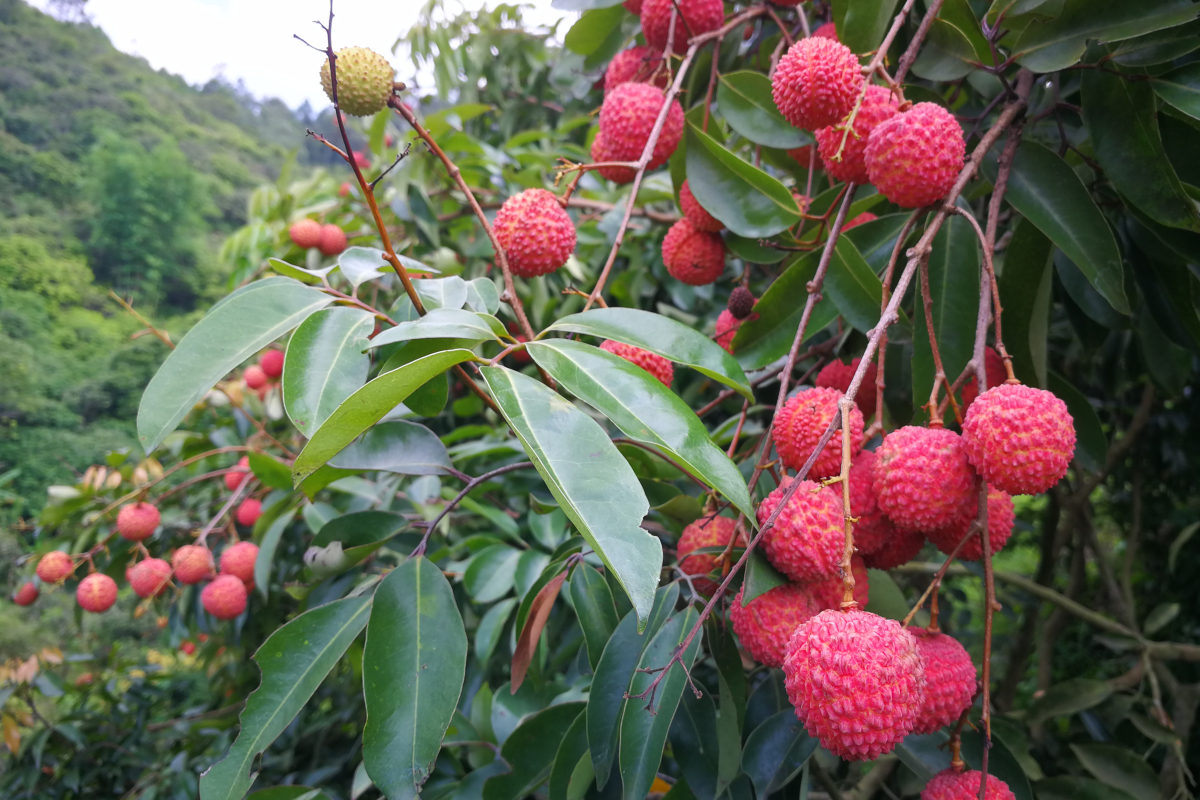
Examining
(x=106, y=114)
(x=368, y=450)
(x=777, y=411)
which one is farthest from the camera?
(x=106, y=114)

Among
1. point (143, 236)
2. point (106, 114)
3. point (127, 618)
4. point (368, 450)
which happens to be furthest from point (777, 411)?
point (106, 114)

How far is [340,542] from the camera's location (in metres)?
0.72

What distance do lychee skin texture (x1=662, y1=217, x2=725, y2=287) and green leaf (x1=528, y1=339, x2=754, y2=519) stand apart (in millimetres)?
343

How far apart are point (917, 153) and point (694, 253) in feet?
0.96

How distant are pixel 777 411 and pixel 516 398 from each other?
0.22 meters

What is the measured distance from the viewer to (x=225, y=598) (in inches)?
48.2

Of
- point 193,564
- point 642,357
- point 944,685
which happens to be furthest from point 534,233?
point 193,564

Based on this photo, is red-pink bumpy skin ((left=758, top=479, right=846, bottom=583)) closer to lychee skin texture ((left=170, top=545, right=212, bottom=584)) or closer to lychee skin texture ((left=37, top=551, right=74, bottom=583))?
lychee skin texture ((left=170, top=545, right=212, bottom=584))

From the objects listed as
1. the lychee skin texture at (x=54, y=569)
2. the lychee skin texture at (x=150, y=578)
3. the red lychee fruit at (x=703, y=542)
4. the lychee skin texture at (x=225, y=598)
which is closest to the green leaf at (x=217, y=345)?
the red lychee fruit at (x=703, y=542)

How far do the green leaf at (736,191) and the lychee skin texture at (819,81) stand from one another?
88 mm

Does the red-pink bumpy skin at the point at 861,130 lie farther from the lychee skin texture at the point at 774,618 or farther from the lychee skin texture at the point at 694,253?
the lychee skin texture at the point at 774,618

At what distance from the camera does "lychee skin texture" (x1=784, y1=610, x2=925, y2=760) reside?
383mm

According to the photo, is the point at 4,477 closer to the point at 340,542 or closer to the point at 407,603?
the point at 340,542

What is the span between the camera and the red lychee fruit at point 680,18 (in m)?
0.79
